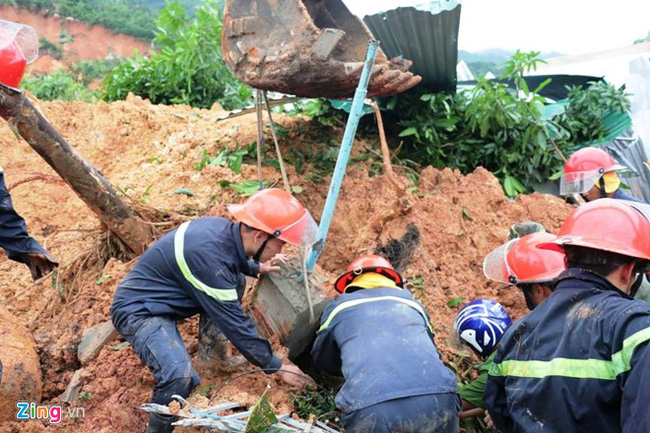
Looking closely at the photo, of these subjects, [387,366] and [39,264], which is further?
[39,264]

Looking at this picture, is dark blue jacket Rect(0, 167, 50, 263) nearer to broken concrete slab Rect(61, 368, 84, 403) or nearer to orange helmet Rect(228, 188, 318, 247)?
broken concrete slab Rect(61, 368, 84, 403)

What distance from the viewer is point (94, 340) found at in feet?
12.3

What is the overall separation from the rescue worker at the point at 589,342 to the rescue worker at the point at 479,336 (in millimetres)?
570

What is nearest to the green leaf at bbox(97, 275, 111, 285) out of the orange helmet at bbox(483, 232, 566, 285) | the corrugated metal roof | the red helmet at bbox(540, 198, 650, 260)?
the orange helmet at bbox(483, 232, 566, 285)

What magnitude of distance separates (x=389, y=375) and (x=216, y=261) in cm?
110

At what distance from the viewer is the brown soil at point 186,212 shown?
349 cm

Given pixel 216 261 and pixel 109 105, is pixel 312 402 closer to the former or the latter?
pixel 216 261

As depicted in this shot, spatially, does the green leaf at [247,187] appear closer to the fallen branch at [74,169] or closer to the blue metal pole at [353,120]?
the fallen branch at [74,169]

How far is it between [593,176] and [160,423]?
3772 mm

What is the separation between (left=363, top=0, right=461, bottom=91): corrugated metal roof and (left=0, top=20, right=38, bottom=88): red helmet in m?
2.91

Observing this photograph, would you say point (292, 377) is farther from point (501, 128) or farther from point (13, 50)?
point (501, 128)

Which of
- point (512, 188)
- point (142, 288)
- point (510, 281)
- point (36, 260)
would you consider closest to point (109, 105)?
point (36, 260)

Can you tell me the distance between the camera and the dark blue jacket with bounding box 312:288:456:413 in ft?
8.39

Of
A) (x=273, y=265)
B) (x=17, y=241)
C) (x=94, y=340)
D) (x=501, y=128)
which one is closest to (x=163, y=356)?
(x=273, y=265)
